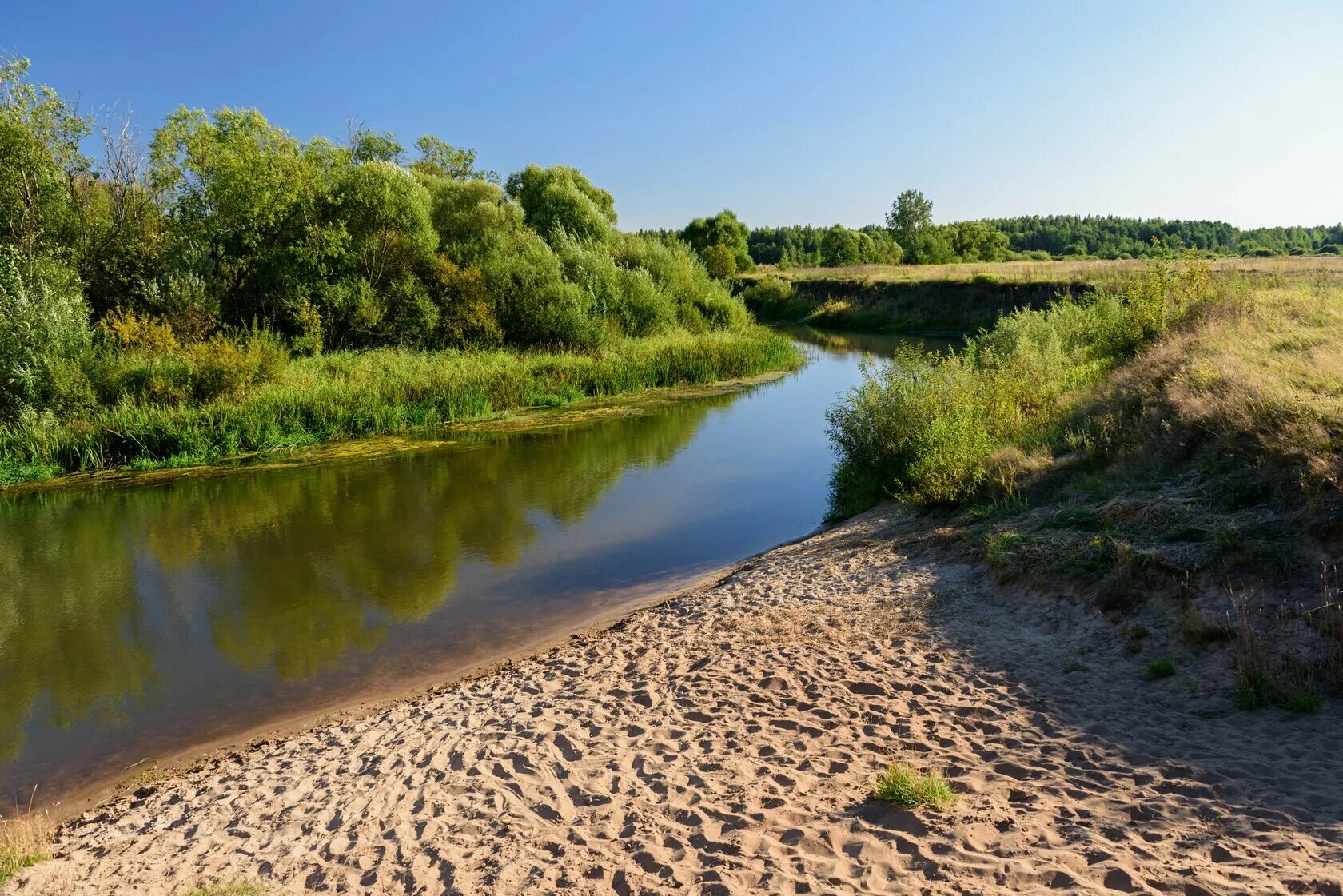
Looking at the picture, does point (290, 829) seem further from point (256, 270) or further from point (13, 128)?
point (256, 270)

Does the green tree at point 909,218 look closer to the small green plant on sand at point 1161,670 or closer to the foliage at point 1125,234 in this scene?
the foliage at point 1125,234

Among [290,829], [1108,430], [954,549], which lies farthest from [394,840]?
[1108,430]

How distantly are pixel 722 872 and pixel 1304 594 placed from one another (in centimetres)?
480

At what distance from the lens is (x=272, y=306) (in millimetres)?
24266

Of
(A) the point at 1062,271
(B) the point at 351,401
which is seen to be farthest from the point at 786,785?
(A) the point at 1062,271

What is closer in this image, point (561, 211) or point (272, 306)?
point (272, 306)

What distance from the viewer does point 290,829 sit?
4.69 metres

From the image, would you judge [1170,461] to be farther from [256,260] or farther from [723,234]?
[723,234]

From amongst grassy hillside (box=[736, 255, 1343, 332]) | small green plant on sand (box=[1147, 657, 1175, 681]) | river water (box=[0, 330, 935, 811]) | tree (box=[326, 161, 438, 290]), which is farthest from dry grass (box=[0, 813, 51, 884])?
grassy hillside (box=[736, 255, 1343, 332])

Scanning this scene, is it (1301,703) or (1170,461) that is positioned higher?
(1170,461)

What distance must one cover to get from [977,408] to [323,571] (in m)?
9.39

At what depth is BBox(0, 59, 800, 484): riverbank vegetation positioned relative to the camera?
16234 mm

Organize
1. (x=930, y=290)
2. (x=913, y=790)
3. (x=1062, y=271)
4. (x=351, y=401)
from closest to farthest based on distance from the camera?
(x=913, y=790) → (x=351, y=401) → (x=1062, y=271) → (x=930, y=290)

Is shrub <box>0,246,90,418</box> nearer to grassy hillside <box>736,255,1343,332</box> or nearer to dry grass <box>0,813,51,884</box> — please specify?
dry grass <box>0,813,51,884</box>
